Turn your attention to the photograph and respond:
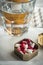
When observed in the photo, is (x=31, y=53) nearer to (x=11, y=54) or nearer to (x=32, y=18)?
(x=11, y=54)

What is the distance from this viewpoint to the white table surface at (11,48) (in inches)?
22.0

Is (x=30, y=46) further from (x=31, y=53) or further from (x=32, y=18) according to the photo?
(x=32, y=18)

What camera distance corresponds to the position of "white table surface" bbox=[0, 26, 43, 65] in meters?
0.56

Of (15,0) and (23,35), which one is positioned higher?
(15,0)

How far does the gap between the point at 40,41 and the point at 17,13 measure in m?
0.11

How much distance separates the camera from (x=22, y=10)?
67 cm

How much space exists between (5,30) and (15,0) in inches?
4.1

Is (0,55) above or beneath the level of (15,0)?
beneath

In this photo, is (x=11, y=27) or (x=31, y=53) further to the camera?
(x=11, y=27)

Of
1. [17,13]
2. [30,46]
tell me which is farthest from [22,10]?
[30,46]

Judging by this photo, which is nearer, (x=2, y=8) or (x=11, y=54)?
(x=11, y=54)

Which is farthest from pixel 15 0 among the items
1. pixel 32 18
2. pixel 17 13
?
pixel 32 18

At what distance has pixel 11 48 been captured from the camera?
604 millimetres

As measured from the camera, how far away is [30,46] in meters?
0.58
